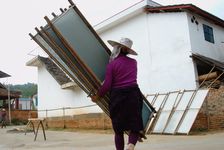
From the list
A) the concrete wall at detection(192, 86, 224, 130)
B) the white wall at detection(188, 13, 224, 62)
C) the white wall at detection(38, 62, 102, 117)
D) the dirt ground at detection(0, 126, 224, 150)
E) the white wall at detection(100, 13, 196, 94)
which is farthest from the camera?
the white wall at detection(38, 62, 102, 117)

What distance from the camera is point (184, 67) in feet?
43.0

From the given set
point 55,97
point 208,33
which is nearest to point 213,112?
point 208,33

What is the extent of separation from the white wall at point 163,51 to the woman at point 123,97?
9.24 metres

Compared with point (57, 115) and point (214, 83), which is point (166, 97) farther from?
point (57, 115)

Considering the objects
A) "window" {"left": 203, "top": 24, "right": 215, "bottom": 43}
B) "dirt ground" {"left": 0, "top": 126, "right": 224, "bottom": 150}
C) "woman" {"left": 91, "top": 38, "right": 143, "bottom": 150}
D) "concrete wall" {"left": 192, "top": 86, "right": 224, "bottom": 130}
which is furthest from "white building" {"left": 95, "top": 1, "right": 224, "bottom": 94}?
"woman" {"left": 91, "top": 38, "right": 143, "bottom": 150}

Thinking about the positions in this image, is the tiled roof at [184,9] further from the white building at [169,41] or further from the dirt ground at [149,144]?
the dirt ground at [149,144]

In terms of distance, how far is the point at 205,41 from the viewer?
47.5 ft

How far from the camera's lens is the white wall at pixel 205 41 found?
535 inches

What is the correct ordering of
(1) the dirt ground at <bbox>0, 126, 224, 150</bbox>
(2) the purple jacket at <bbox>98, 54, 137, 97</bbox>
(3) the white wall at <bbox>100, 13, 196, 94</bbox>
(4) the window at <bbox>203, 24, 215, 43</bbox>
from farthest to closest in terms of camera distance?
(4) the window at <bbox>203, 24, 215, 43</bbox> < (3) the white wall at <bbox>100, 13, 196, 94</bbox> < (1) the dirt ground at <bbox>0, 126, 224, 150</bbox> < (2) the purple jacket at <bbox>98, 54, 137, 97</bbox>

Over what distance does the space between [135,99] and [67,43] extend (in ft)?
3.90

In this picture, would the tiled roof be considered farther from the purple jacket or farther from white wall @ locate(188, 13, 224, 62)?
the purple jacket

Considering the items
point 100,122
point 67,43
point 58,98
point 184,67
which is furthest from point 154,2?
point 67,43

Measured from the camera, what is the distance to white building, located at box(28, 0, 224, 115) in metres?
13.2

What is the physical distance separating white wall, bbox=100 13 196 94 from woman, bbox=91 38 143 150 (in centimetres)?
924
